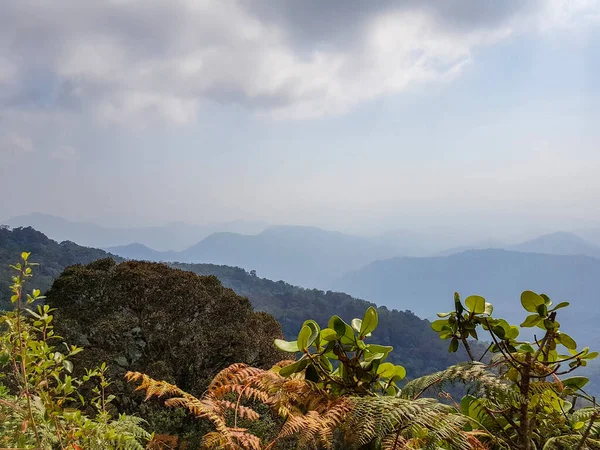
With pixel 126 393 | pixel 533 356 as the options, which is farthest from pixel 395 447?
pixel 126 393

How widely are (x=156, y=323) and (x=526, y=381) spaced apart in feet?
29.0

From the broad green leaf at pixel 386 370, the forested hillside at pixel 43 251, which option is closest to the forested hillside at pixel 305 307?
the forested hillside at pixel 43 251

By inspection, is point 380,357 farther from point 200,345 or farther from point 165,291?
point 165,291

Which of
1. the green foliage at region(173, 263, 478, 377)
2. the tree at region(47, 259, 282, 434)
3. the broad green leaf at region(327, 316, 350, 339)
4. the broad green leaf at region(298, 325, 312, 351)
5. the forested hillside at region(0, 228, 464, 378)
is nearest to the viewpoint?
the broad green leaf at region(298, 325, 312, 351)

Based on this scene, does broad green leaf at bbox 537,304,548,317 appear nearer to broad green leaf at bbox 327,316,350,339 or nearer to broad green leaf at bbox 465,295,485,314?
broad green leaf at bbox 465,295,485,314

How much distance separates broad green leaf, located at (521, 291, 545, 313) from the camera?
4.81ft

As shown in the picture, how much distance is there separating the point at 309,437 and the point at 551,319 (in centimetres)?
94

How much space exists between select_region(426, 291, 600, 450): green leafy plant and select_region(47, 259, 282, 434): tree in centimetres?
761

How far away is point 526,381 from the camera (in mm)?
1318

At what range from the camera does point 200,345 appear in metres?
9.10

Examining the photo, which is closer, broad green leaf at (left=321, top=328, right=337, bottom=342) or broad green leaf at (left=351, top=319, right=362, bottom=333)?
broad green leaf at (left=321, top=328, right=337, bottom=342)

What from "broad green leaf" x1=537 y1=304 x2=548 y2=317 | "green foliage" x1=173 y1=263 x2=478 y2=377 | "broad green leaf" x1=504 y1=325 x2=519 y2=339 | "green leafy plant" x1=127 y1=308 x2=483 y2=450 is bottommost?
"green foliage" x1=173 y1=263 x2=478 y2=377

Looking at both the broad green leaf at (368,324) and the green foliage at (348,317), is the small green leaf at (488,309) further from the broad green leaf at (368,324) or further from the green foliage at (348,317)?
the green foliage at (348,317)

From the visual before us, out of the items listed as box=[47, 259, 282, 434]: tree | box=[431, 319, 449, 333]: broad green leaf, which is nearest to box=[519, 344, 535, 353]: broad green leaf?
box=[431, 319, 449, 333]: broad green leaf
